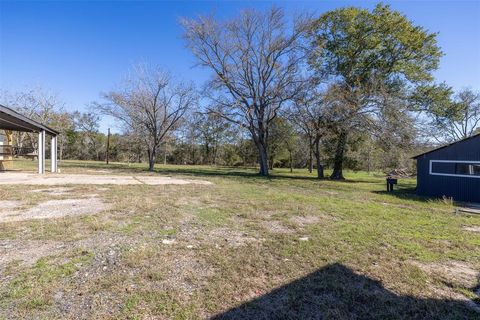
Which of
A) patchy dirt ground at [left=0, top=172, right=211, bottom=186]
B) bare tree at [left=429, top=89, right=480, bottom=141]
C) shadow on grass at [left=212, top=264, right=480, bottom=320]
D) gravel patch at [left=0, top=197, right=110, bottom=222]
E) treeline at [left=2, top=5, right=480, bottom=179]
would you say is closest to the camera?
shadow on grass at [left=212, top=264, right=480, bottom=320]

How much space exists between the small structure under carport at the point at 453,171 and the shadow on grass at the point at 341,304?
10838 mm

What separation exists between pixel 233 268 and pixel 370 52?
72.3 ft

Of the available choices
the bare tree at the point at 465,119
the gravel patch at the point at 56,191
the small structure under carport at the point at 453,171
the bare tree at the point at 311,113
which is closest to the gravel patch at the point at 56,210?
the gravel patch at the point at 56,191

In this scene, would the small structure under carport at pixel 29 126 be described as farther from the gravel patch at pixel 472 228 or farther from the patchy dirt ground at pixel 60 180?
the gravel patch at pixel 472 228

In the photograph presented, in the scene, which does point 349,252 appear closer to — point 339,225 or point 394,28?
point 339,225

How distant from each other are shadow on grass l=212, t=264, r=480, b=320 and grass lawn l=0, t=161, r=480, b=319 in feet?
0.03

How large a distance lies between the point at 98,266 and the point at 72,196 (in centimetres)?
546

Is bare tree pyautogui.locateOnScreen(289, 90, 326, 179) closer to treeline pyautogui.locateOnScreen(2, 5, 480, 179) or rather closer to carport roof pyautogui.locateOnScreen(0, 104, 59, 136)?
treeline pyautogui.locateOnScreen(2, 5, 480, 179)

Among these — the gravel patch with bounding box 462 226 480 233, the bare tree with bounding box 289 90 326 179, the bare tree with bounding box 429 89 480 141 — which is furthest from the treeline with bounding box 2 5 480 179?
the gravel patch with bounding box 462 226 480 233

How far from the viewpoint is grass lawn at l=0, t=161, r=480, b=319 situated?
236 cm

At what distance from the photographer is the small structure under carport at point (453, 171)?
10555 mm

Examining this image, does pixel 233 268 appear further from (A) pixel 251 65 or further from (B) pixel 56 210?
(A) pixel 251 65

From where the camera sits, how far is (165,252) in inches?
141

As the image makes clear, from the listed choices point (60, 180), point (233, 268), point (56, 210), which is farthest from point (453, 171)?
point (60, 180)
